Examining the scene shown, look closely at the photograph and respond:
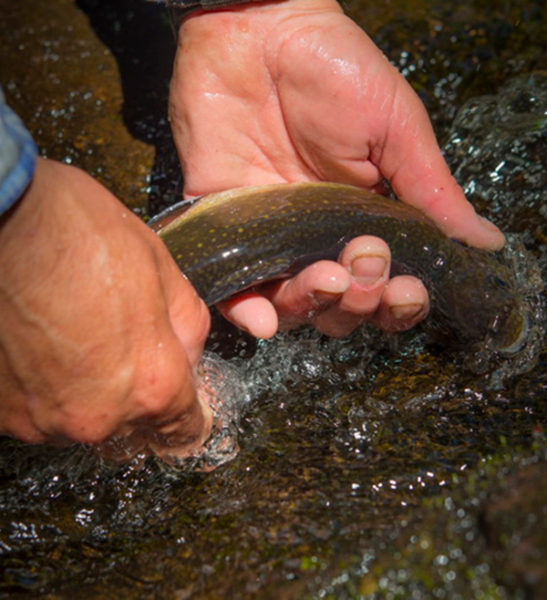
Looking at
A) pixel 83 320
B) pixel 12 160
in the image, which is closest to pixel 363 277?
pixel 83 320

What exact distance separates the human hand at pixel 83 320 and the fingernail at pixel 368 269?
0.77m

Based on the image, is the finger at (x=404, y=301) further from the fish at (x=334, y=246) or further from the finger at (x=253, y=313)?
the finger at (x=253, y=313)

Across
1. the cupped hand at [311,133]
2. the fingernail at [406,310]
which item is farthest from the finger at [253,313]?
the fingernail at [406,310]

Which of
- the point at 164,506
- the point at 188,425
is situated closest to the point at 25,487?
the point at 164,506

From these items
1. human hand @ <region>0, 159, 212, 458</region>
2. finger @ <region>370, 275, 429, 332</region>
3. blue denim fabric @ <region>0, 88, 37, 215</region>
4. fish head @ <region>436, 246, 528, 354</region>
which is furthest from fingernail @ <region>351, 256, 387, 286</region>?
blue denim fabric @ <region>0, 88, 37, 215</region>

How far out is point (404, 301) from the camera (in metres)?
2.64

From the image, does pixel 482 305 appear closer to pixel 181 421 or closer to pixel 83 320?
pixel 181 421

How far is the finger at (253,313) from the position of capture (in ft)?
8.78

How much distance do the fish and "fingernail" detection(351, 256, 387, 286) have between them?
130 mm

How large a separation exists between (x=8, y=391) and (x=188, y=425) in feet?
1.96

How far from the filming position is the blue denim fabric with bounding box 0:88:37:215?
171cm

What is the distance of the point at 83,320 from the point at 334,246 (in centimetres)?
114

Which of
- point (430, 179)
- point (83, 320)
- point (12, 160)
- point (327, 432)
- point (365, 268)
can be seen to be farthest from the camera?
point (430, 179)

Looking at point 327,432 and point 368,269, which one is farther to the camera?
point 368,269
